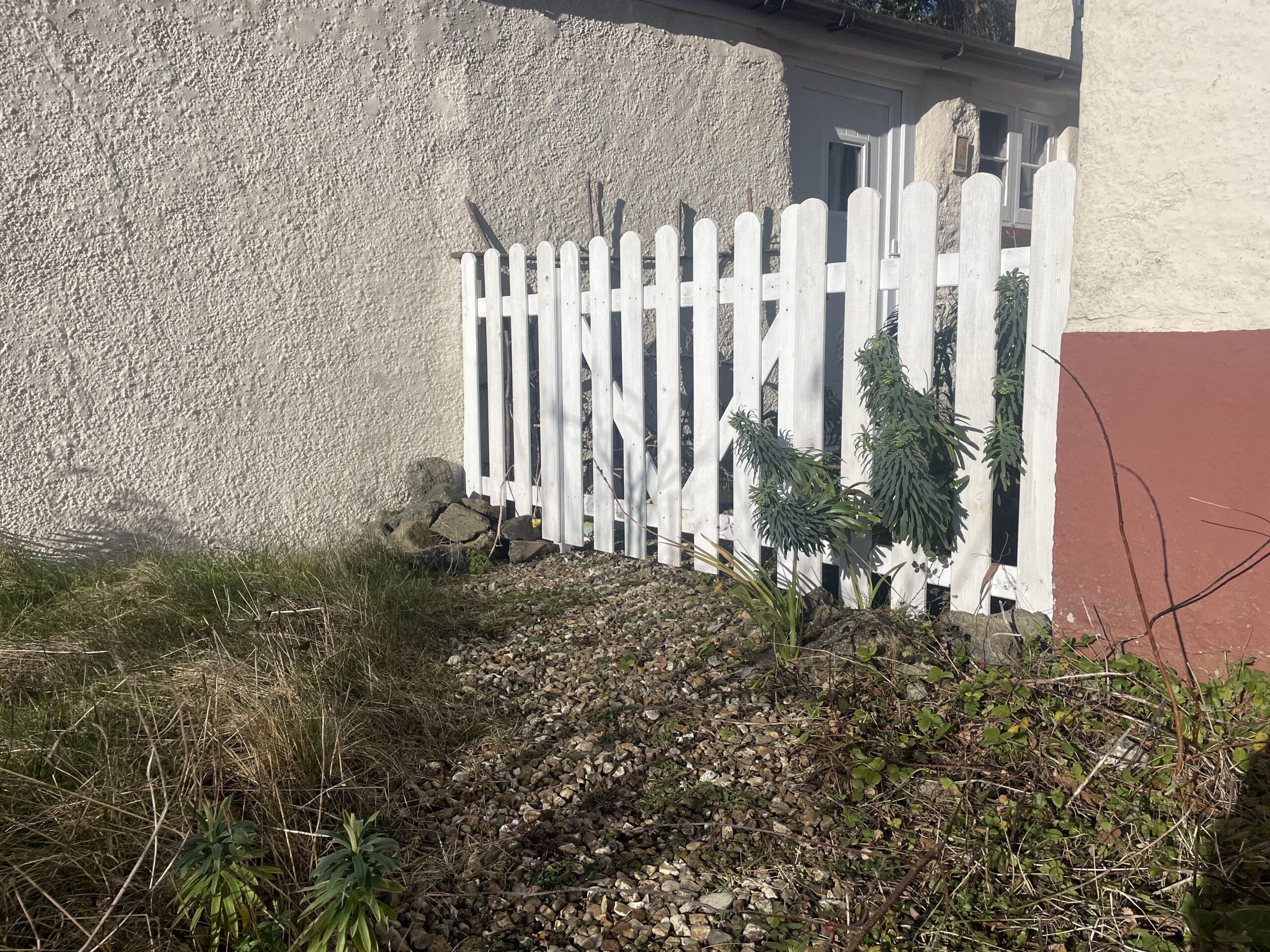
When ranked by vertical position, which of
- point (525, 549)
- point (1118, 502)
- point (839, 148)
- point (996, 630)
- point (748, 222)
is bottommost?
point (525, 549)

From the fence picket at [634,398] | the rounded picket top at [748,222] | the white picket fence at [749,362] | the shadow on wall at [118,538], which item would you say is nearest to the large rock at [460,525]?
the white picket fence at [749,362]

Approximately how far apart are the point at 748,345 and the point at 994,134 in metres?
5.56

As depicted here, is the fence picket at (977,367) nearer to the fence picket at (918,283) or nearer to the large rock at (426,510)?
the fence picket at (918,283)

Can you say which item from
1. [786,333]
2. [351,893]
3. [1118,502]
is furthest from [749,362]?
[351,893]

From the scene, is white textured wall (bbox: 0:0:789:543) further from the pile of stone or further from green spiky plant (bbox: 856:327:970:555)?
green spiky plant (bbox: 856:327:970:555)

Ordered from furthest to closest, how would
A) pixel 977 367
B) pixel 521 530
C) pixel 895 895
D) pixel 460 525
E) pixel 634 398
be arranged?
1. pixel 521 530
2. pixel 460 525
3. pixel 634 398
4. pixel 977 367
5. pixel 895 895

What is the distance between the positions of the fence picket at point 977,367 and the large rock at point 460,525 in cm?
249

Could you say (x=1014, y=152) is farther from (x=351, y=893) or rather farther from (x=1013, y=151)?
(x=351, y=893)

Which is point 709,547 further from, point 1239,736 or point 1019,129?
point 1019,129

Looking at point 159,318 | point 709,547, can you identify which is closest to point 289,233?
point 159,318

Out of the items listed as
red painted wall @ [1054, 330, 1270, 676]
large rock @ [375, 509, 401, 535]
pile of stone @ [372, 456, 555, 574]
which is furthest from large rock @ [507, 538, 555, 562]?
red painted wall @ [1054, 330, 1270, 676]

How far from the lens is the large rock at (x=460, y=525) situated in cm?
489

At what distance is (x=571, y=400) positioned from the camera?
15.8ft

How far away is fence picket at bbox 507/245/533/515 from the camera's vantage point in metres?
4.97
